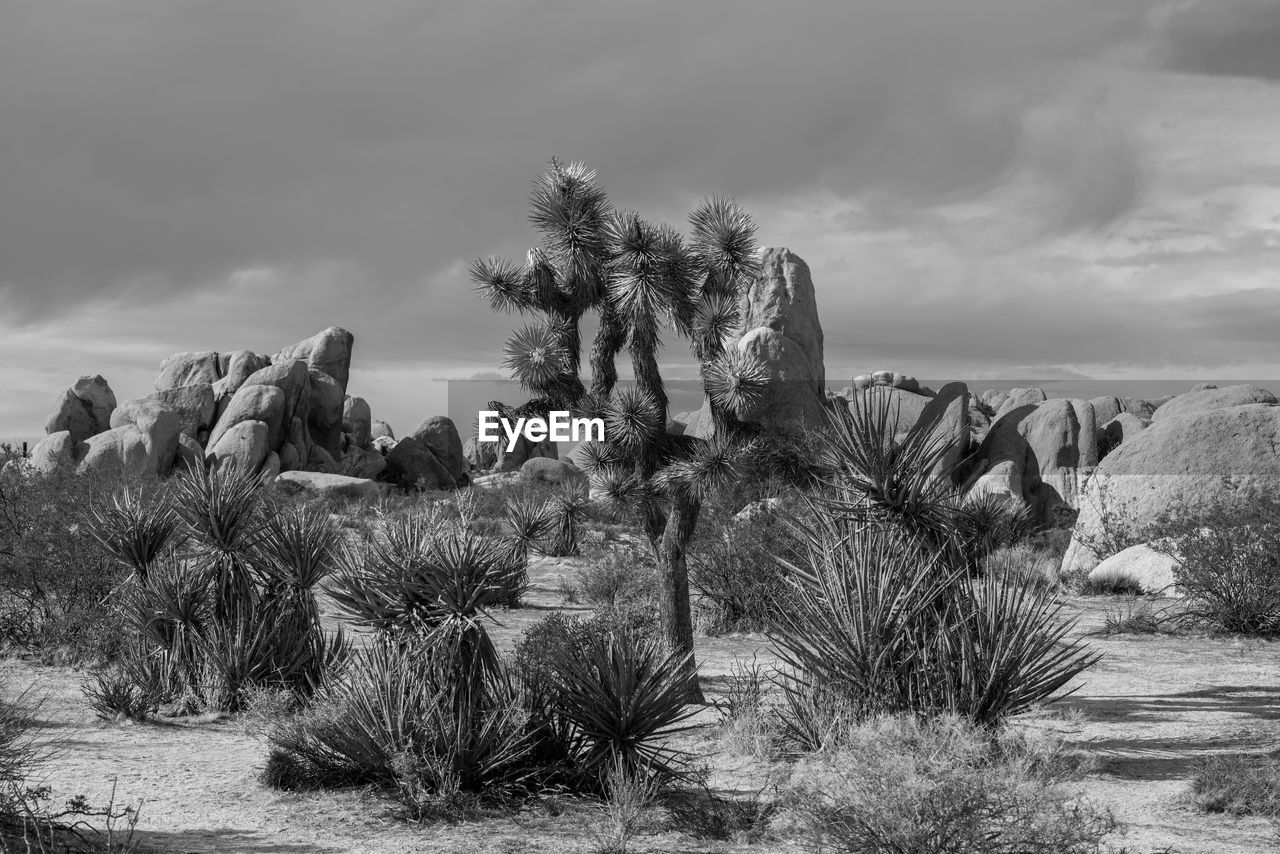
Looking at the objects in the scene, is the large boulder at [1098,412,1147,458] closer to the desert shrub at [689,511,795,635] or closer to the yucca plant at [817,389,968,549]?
the desert shrub at [689,511,795,635]

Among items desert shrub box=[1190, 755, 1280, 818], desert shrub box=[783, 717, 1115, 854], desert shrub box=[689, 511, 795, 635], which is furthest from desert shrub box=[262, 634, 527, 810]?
desert shrub box=[689, 511, 795, 635]

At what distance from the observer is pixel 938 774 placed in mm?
5137

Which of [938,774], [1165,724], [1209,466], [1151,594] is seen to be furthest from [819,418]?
[938,774]

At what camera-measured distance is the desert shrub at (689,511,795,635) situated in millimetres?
15578

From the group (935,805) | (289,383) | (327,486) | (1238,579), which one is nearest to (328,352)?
(289,383)

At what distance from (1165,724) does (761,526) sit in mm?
8088

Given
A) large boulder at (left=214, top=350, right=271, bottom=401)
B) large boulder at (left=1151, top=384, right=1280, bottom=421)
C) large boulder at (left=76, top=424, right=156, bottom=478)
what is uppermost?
large boulder at (left=214, top=350, right=271, bottom=401)

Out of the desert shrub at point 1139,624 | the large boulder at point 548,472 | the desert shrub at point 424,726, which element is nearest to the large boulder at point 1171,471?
the desert shrub at point 1139,624

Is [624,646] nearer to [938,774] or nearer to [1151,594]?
[938,774]

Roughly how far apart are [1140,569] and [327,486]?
26.0 meters

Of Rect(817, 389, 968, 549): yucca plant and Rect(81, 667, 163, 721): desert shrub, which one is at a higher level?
Rect(817, 389, 968, 549): yucca plant

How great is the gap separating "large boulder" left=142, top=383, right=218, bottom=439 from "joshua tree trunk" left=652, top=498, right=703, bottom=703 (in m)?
37.6

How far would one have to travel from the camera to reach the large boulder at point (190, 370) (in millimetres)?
48031
